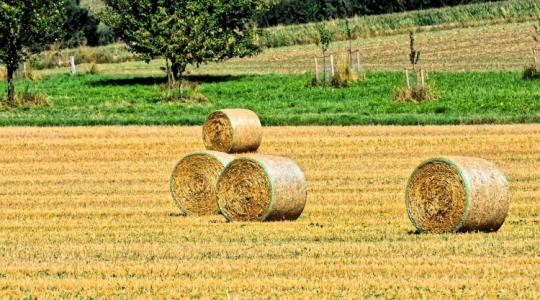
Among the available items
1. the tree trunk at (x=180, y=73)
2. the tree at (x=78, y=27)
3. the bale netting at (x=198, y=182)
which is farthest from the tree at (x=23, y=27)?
the tree at (x=78, y=27)

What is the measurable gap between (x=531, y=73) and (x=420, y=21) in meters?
35.5

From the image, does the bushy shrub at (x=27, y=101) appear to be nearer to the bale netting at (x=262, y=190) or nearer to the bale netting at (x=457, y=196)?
the bale netting at (x=262, y=190)

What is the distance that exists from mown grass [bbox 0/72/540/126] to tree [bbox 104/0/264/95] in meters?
1.61

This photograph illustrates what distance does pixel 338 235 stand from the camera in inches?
756

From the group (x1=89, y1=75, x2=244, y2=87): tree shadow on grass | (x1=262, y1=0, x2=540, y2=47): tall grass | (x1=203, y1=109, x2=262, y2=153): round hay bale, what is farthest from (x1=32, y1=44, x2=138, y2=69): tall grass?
(x1=203, y1=109, x2=262, y2=153): round hay bale

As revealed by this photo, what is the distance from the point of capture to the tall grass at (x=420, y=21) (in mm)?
80062

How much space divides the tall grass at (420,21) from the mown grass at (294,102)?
22.6 m

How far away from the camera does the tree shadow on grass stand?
2441 inches

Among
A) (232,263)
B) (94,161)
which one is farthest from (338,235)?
(94,161)

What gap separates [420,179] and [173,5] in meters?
38.6

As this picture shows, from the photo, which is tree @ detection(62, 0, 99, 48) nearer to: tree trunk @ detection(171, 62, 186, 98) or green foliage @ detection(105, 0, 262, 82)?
green foliage @ detection(105, 0, 262, 82)

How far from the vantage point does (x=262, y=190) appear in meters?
21.2

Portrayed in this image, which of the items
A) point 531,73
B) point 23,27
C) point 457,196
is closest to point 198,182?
point 457,196

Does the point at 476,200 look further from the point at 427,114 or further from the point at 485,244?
the point at 427,114
